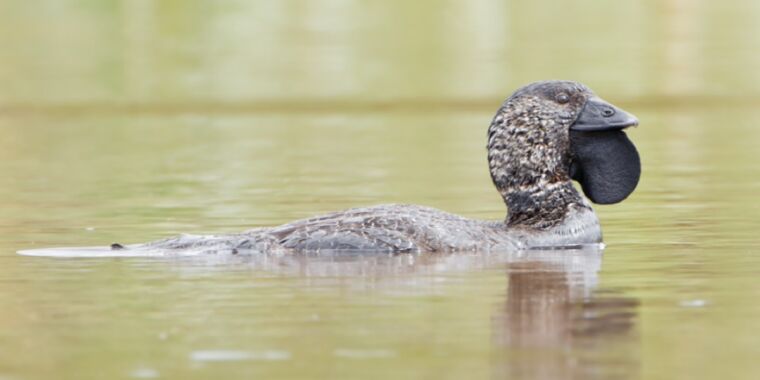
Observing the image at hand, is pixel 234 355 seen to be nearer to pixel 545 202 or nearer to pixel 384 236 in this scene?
pixel 384 236

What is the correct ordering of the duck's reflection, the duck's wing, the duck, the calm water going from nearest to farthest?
the duck's reflection, the calm water, the duck's wing, the duck

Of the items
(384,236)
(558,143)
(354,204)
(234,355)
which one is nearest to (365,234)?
(384,236)

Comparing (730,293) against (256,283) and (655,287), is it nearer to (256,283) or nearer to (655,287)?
(655,287)

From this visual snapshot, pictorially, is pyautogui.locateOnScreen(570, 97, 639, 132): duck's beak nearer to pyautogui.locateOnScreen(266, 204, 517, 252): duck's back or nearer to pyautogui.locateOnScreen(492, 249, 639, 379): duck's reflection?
pyautogui.locateOnScreen(266, 204, 517, 252): duck's back

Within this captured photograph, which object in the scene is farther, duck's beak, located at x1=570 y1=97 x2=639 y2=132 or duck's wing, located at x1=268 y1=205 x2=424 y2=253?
duck's beak, located at x1=570 y1=97 x2=639 y2=132

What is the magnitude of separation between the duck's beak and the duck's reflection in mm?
1282

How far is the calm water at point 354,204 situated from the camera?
9.46 meters

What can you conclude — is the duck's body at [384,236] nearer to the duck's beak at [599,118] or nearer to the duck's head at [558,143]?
the duck's head at [558,143]

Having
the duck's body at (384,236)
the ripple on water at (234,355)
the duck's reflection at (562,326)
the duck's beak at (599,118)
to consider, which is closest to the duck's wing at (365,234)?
the duck's body at (384,236)

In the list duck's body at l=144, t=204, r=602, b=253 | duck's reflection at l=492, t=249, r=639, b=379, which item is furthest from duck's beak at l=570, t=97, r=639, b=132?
duck's reflection at l=492, t=249, r=639, b=379

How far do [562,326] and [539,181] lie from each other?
3.94 m

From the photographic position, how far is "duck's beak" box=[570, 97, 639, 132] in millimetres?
13703

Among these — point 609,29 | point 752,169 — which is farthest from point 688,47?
point 752,169

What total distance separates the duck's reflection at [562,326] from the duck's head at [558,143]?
118 cm
